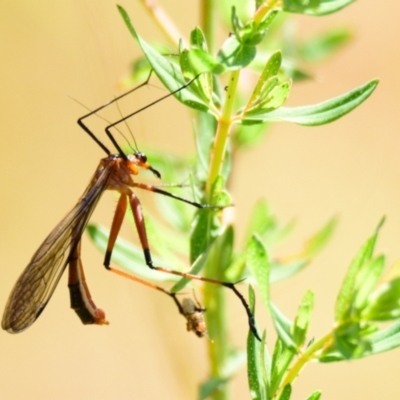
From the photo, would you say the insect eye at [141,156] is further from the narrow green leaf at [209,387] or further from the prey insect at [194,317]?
the narrow green leaf at [209,387]

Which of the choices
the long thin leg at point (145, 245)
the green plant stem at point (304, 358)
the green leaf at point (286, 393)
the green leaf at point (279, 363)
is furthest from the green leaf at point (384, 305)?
the long thin leg at point (145, 245)

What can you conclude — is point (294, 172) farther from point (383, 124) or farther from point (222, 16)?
point (222, 16)

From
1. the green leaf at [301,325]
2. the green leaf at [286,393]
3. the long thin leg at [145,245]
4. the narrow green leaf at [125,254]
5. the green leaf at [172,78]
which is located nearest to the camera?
the green leaf at [286,393]

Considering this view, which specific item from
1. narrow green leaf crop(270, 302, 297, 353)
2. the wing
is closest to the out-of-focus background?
the wing

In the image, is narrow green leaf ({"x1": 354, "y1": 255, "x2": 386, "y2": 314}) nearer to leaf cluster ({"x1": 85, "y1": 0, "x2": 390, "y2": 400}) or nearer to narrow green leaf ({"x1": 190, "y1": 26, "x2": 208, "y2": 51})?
leaf cluster ({"x1": 85, "y1": 0, "x2": 390, "y2": 400})

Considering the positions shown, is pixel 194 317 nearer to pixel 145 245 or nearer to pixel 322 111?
pixel 145 245

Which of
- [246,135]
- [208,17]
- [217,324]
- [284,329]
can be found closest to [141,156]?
[246,135]

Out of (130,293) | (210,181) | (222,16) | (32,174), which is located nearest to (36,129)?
(32,174)
